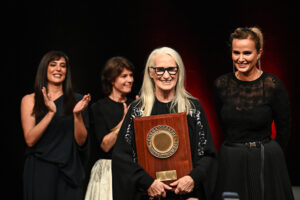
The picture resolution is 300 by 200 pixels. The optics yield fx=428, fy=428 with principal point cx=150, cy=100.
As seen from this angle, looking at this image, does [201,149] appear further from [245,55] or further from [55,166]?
[55,166]

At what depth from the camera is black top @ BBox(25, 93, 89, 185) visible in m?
3.91

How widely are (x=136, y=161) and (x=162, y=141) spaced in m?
0.26

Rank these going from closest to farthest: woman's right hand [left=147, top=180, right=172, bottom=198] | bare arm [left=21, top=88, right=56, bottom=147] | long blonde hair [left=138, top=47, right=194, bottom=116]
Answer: woman's right hand [left=147, top=180, right=172, bottom=198] → long blonde hair [left=138, top=47, right=194, bottom=116] → bare arm [left=21, top=88, right=56, bottom=147]

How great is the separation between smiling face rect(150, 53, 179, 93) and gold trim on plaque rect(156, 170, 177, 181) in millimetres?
568

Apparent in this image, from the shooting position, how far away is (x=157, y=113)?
293 centimetres

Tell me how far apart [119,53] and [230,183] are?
95.4 inches

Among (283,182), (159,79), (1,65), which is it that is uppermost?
(1,65)

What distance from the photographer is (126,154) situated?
2.85m

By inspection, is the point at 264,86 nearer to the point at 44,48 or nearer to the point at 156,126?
the point at 156,126

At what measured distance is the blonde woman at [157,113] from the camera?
2.71 metres

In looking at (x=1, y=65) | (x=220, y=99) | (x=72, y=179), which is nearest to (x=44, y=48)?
(x=1, y=65)

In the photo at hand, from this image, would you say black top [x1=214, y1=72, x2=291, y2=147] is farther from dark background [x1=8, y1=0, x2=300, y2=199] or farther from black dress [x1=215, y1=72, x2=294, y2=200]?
dark background [x1=8, y1=0, x2=300, y2=199]

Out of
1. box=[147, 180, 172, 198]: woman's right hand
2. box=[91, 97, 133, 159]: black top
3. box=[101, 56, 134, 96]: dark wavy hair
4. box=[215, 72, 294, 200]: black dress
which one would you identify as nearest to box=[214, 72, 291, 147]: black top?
box=[215, 72, 294, 200]: black dress

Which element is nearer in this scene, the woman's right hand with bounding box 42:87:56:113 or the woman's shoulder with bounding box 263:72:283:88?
the woman's shoulder with bounding box 263:72:283:88
